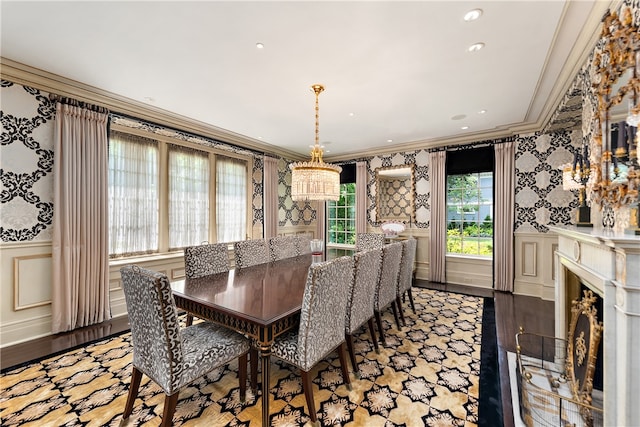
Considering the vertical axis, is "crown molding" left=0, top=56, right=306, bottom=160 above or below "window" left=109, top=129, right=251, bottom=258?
above

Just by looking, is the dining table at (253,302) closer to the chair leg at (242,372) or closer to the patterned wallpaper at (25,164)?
the chair leg at (242,372)

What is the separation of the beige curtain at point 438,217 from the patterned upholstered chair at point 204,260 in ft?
12.5

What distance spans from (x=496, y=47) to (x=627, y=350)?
7.32ft

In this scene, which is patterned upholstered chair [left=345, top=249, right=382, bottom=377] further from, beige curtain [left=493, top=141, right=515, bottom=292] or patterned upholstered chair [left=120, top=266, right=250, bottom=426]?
beige curtain [left=493, top=141, right=515, bottom=292]

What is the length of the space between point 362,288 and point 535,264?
3.58 m

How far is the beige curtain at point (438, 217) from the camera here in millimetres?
4873

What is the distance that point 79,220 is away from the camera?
292cm

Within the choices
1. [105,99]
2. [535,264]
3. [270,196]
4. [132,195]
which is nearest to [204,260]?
[132,195]

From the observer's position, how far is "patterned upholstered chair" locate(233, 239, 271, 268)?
3062 millimetres

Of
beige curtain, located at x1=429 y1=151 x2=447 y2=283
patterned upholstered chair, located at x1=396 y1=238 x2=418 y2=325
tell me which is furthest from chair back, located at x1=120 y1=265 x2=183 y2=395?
beige curtain, located at x1=429 y1=151 x2=447 y2=283

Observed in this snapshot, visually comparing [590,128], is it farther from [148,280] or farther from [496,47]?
[148,280]

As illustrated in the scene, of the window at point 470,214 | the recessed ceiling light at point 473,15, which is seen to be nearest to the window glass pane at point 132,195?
the recessed ceiling light at point 473,15

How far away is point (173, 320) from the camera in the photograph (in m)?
1.44

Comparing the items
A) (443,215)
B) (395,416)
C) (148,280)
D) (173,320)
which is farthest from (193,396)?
(443,215)
